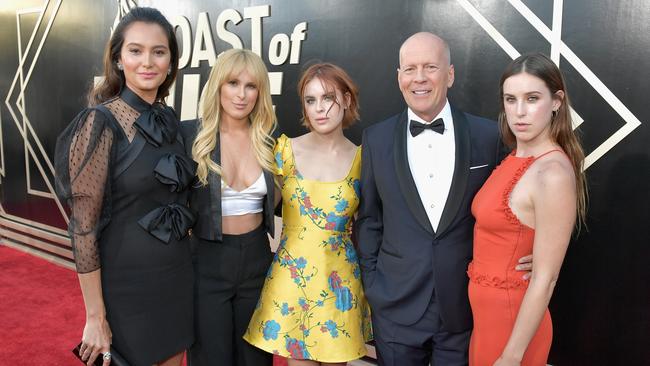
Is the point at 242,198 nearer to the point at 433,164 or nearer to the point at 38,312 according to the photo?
the point at 433,164

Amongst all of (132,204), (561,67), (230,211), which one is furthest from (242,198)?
(561,67)

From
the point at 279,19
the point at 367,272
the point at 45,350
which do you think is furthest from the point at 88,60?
the point at 367,272

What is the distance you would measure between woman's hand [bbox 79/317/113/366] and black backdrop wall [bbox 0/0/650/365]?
2061mm

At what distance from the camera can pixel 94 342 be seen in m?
1.79

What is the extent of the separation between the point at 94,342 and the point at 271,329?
2.15ft

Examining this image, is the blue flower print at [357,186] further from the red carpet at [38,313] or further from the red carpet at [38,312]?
the red carpet at [38,312]

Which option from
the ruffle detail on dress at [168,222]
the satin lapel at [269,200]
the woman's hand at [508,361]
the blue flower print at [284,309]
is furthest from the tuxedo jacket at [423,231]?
the ruffle detail on dress at [168,222]

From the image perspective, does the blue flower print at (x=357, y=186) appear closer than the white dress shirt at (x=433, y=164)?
No

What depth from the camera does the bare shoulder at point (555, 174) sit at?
1.53 m

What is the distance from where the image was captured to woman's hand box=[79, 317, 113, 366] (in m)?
1.79

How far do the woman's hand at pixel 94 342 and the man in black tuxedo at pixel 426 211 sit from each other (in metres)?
0.99

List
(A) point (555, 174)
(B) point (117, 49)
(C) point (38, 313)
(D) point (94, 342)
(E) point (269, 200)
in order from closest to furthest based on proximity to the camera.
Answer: (A) point (555, 174), (D) point (94, 342), (B) point (117, 49), (E) point (269, 200), (C) point (38, 313)

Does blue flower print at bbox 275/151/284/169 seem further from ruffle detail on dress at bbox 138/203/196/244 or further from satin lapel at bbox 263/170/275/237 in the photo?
ruffle detail on dress at bbox 138/203/196/244

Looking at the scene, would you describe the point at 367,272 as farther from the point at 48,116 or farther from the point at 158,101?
the point at 48,116
